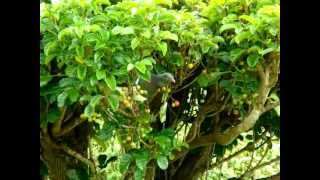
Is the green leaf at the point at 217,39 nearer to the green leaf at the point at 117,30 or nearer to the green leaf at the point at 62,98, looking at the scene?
the green leaf at the point at 117,30

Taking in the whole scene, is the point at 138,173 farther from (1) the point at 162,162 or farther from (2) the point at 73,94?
(2) the point at 73,94

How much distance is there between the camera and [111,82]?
5.51 ft

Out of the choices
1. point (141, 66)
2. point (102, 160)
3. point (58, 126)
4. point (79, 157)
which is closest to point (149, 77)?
point (141, 66)

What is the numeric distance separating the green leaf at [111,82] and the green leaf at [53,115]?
0.38 meters

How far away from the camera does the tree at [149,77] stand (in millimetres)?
1709

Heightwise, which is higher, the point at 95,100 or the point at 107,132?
the point at 95,100

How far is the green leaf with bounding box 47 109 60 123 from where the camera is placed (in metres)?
1.96

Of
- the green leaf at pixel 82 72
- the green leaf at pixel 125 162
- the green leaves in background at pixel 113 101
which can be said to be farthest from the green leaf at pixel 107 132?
the green leaf at pixel 82 72

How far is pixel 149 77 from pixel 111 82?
16 cm

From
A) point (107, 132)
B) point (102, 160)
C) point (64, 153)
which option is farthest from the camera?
point (102, 160)

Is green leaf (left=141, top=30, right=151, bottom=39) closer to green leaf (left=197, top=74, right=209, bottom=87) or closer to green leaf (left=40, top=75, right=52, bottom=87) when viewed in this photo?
green leaf (left=40, top=75, right=52, bottom=87)

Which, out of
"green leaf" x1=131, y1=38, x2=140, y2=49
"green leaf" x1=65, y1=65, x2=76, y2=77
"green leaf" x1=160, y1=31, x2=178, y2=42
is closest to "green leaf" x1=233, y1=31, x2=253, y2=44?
"green leaf" x1=160, y1=31, x2=178, y2=42

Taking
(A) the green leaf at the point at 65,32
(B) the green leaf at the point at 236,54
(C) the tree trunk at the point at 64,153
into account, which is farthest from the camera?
(C) the tree trunk at the point at 64,153

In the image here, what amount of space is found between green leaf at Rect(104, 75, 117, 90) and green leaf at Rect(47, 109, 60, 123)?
380 millimetres
